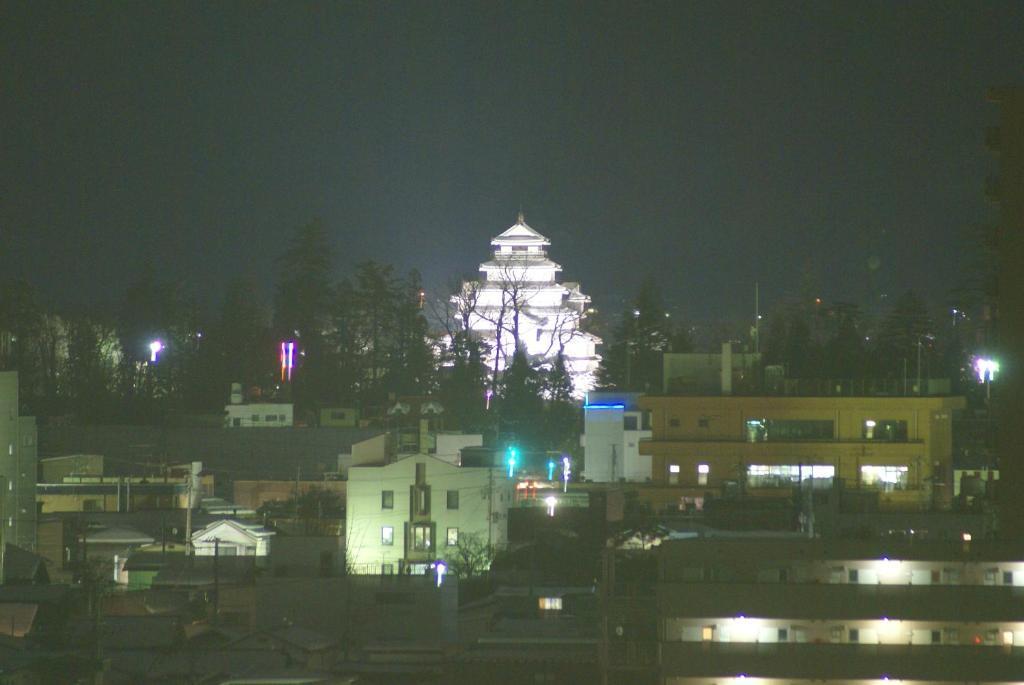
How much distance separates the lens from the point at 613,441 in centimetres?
2627

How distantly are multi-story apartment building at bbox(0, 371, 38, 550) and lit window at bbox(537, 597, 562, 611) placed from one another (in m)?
6.27

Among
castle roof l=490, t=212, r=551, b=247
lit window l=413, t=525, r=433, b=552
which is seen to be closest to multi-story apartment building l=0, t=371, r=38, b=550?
lit window l=413, t=525, r=433, b=552

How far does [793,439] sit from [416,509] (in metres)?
5.72

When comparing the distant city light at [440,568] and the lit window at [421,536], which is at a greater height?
the lit window at [421,536]

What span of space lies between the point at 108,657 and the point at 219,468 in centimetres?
1511

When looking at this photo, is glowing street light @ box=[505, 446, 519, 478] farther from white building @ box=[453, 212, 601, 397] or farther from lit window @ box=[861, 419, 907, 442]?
white building @ box=[453, 212, 601, 397]

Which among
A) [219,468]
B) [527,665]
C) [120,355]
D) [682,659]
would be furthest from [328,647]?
[120,355]

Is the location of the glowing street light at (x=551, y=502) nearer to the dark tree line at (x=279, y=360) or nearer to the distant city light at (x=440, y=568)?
the distant city light at (x=440, y=568)

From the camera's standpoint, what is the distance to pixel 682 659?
37.7 feet

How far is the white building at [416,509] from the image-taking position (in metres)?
18.7

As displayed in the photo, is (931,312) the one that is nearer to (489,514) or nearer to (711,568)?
(489,514)

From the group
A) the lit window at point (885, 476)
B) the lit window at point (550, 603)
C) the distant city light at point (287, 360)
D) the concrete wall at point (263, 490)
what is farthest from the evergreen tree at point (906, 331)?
the lit window at point (550, 603)

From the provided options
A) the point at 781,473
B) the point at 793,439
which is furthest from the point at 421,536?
the point at 793,439

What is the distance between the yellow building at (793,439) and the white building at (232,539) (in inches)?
249
